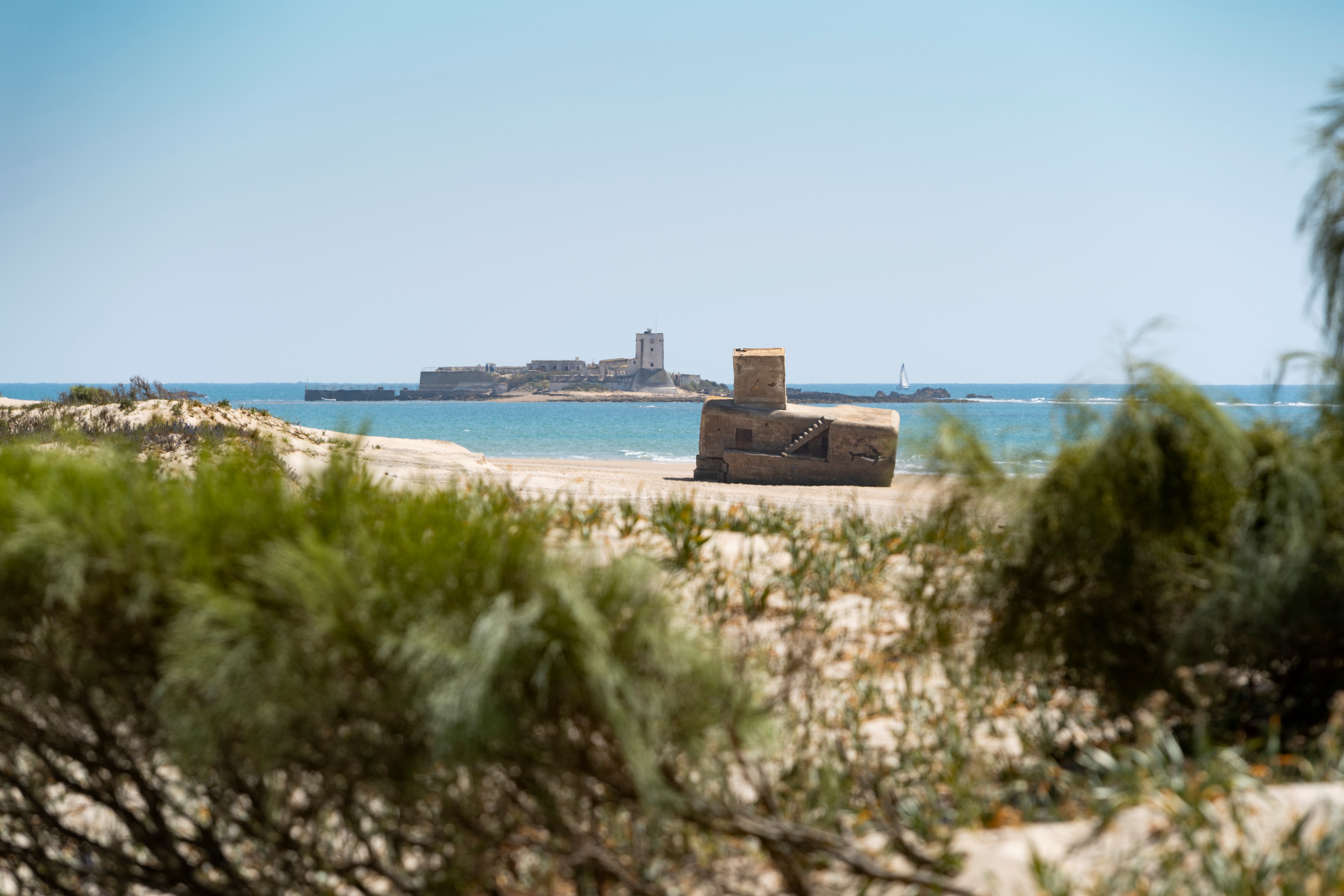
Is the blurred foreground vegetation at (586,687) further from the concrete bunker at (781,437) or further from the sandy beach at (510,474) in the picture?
the concrete bunker at (781,437)

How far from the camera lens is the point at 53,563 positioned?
106 inches

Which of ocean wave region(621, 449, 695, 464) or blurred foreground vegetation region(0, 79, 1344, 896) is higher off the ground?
blurred foreground vegetation region(0, 79, 1344, 896)

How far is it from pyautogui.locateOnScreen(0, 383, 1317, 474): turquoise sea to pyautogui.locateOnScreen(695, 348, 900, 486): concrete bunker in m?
0.99

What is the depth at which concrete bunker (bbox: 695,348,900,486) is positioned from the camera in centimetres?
2167

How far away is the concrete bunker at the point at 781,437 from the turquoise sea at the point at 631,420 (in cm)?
99

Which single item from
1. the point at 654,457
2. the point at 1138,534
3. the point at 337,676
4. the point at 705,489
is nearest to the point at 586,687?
the point at 337,676

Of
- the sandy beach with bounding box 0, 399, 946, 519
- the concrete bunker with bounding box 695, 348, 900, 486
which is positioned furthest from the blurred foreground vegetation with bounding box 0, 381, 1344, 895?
the concrete bunker with bounding box 695, 348, 900, 486

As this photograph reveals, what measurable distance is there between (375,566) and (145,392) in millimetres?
18561

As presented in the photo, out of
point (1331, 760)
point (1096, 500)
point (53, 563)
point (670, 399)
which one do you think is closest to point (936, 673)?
point (1096, 500)

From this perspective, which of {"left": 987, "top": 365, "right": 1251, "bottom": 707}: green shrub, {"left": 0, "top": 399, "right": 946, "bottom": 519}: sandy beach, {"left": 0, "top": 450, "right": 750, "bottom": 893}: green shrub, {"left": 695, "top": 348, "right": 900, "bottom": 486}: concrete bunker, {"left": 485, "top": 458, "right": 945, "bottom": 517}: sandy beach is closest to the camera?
{"left": 0, "top": 450, "right": 750, "bottom": 893}: green shrub

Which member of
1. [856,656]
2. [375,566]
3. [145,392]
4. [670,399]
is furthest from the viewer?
[670,399]

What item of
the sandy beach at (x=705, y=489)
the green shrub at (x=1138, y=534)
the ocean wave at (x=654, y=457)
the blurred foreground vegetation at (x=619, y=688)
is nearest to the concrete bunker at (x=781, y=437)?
the sandy beach at (x=705, y=489)

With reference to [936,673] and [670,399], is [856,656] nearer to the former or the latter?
[936,673]

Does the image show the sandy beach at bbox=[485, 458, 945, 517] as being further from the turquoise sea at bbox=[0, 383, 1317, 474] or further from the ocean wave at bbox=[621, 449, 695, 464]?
the ocean wave at bbox=[621, 449, 695, 464]
